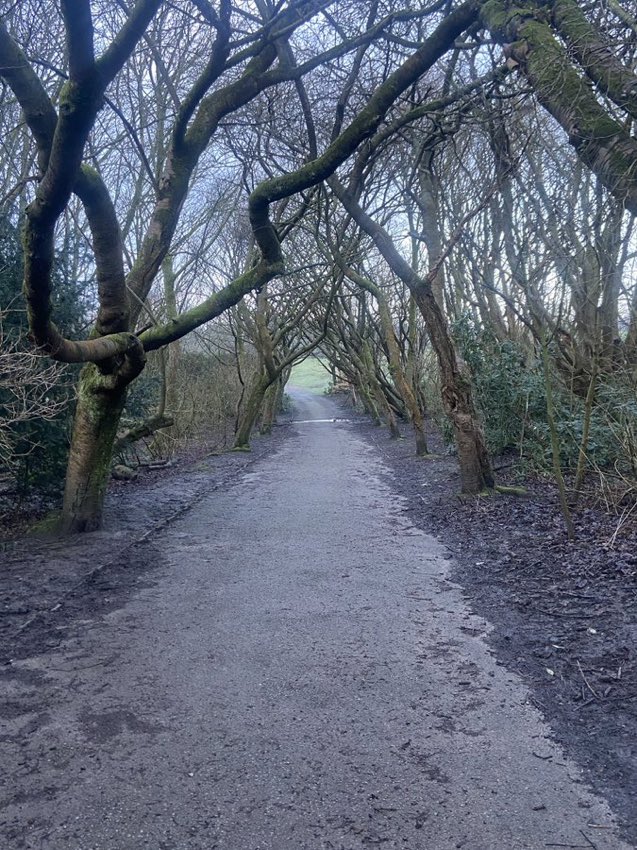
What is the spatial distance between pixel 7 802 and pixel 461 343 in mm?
11880

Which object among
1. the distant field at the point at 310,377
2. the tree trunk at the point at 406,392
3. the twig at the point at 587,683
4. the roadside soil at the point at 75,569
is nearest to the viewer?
the twig at the point at 587,683

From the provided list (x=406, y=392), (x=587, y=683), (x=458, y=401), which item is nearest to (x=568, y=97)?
(x=587, y=683)

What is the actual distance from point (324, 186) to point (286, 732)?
41.9ft

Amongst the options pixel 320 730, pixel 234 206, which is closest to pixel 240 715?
pixel 320 730

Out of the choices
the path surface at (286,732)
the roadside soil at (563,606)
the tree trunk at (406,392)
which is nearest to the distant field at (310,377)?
the tree trunk at (406,392)

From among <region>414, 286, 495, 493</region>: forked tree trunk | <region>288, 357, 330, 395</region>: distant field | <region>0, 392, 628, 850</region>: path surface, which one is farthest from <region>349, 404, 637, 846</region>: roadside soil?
<region>288, 357, 330, 395</region>: distant field

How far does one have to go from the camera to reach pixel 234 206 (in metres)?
18.9

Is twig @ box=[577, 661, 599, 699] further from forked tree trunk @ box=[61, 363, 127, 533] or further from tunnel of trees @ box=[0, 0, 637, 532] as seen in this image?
forked tree trunk @ box=[61, 363, 127, 533]

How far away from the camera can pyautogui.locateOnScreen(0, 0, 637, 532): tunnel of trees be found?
18.2 ft

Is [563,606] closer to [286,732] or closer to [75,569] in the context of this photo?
[286,732]

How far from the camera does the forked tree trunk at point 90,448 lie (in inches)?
323

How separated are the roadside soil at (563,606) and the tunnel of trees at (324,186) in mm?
715

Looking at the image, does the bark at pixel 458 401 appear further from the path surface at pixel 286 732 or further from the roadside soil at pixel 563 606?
the path surface at pixel 286 732

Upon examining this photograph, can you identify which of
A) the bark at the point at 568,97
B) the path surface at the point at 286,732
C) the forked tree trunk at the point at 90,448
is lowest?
the path surface at the point at 286,732
